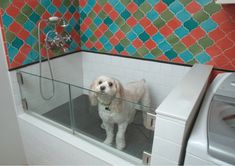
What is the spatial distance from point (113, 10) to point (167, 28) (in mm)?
557

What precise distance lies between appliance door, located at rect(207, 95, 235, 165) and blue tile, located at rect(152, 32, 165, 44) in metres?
0.77

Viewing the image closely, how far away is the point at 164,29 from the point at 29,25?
3.77ft

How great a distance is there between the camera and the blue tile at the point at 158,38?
1627mm

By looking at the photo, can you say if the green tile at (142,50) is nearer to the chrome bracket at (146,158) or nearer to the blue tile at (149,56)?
the blue tile at (149,56)

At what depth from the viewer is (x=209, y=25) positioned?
1.42 m

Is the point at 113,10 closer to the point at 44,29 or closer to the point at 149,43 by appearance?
the point at 149,43

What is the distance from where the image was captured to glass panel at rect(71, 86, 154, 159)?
3.87ft

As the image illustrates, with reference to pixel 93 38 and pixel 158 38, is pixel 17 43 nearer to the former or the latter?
pixel 93 38

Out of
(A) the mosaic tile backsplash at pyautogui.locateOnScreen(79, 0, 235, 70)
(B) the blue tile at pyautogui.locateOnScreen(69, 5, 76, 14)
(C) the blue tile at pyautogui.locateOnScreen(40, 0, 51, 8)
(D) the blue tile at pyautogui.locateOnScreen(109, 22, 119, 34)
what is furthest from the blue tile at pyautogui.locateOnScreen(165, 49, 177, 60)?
(C) the blue tile at pyautogui.locateOnScreen(40, 0, 51, 8)

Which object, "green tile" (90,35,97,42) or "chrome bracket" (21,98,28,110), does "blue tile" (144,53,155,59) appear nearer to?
"green tile" (90,35,97,42)

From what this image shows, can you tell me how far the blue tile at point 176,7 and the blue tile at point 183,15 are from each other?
0.02 metres

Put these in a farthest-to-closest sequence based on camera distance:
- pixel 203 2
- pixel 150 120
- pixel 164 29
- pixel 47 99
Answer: pixel 47 99
pixel 164 29
pixel 203 2
pixel 150 120

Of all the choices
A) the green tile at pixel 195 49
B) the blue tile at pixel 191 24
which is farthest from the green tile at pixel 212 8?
the green tile at pixel 195 49

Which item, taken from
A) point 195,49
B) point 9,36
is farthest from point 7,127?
point 195,49
